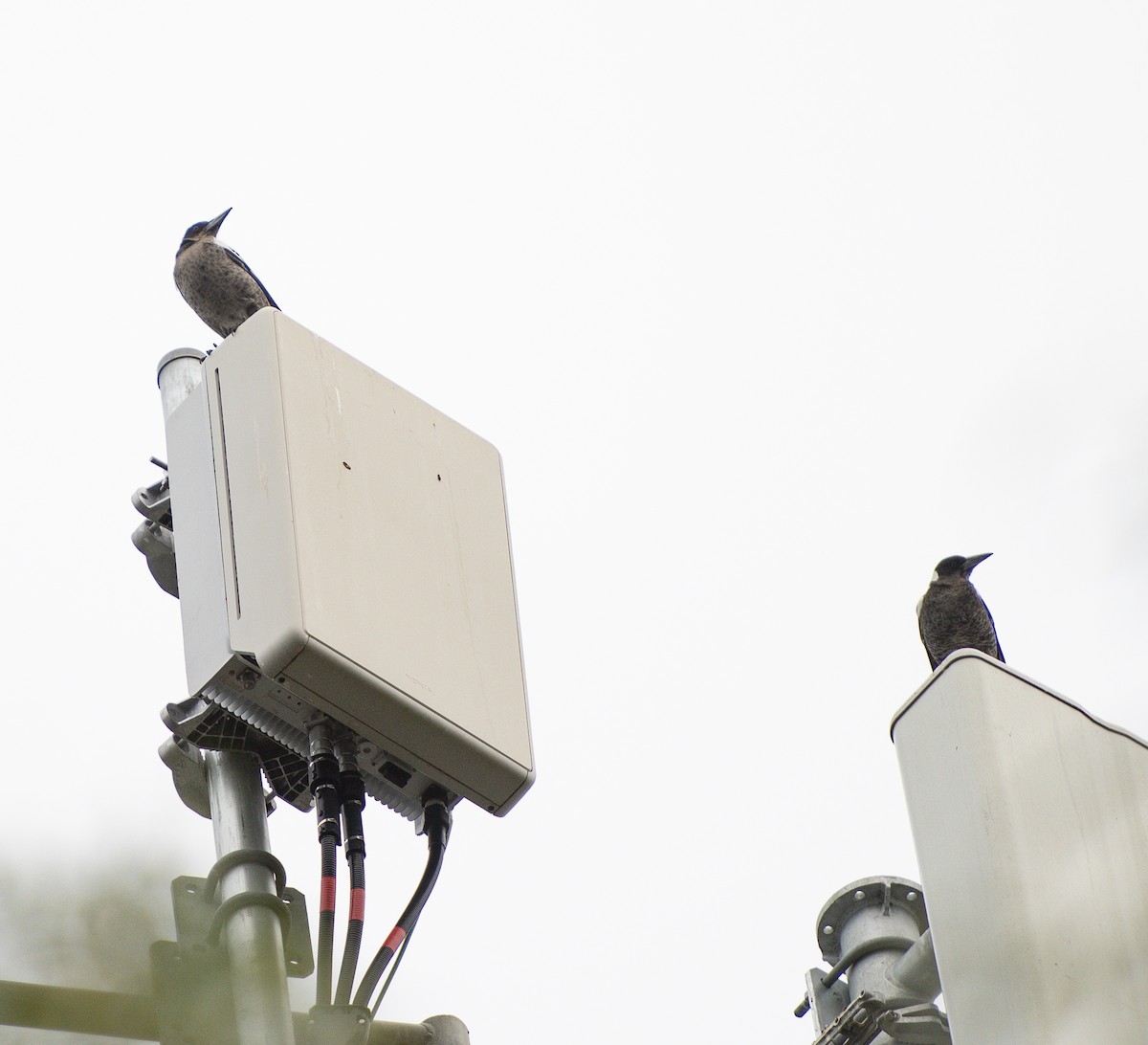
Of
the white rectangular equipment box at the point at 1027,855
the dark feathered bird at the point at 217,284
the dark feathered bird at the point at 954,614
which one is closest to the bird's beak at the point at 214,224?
the dark feathered bird at the point at 217,284

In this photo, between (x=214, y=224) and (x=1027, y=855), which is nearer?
(x=1027, y=855)

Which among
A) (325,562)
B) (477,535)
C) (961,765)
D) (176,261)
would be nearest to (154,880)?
(325,562)

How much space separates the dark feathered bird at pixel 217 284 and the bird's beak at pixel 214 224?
0.18m

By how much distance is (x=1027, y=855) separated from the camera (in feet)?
5.52

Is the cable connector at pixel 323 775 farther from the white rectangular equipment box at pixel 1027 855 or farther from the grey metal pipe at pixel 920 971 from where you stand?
the grey metal pipe at pixel 920 971

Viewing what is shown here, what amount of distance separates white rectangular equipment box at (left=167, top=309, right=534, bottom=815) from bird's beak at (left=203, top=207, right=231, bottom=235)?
10.1 ft

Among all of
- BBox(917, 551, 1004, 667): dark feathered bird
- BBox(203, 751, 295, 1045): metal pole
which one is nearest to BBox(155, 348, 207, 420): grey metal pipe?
BBox(203, 751, 295, 1045): metal pole

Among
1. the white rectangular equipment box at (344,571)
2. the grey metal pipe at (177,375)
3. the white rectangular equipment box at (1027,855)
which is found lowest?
the white rectangular equipment box at (1027,855)

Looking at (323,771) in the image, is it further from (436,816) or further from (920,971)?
(920,971)

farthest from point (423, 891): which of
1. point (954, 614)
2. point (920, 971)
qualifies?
point (954, 614)

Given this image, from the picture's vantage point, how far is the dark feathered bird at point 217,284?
199 inches

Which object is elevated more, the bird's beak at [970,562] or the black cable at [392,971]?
the bird's beak at [970,562]

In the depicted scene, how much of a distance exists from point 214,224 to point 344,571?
370 cm

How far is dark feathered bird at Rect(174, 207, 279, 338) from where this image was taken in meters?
5.06
